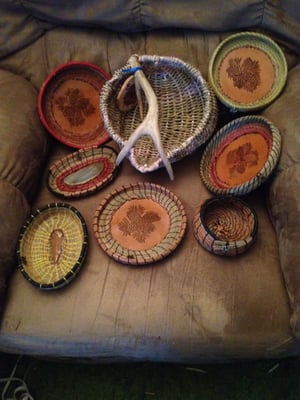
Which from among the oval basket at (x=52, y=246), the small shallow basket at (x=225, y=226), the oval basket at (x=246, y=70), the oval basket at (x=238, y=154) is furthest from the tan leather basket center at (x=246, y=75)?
the oval basket at (x=52, y=246)

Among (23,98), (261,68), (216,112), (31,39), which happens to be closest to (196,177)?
(216,112)

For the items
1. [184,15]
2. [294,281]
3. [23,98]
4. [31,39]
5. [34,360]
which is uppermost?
[184,15]

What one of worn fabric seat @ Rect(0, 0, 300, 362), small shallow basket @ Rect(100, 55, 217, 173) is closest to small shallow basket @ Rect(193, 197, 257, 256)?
worn fabric seat @ Rect(0, 0, 300, 362)

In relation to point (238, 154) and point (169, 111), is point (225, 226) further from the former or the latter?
point (169, 111)

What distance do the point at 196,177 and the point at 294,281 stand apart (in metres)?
0.41

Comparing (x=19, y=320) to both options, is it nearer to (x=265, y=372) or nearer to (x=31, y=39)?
(x=265, y=372)

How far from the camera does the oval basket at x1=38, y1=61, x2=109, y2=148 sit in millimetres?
1314

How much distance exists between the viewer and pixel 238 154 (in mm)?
1159

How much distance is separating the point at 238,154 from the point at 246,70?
0.88 feet

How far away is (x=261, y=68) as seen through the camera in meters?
1.22

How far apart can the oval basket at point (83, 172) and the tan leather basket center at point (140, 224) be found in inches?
4.5

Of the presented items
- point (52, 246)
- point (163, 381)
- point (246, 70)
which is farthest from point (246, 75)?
point (163, 381)

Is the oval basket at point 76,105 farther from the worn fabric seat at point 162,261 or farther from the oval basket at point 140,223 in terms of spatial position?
the oval basket at point 140,223

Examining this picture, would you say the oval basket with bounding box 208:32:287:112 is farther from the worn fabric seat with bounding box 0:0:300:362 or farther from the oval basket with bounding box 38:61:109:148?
the oval basket with bounding box 38:61:109:148
